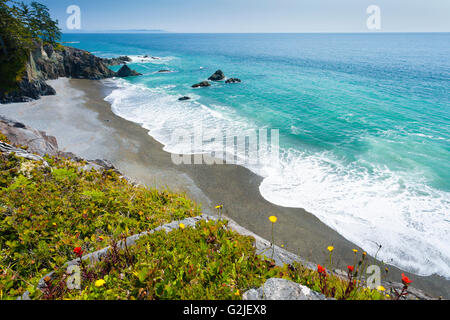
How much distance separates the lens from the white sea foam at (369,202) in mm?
9352

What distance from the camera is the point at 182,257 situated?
12.8 feet

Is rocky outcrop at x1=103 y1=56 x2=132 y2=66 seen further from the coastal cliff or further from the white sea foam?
the white sea foam

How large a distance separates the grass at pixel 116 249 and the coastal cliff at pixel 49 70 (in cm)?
3087

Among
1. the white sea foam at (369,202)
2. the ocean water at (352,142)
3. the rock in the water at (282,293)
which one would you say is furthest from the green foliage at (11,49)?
the rock in the water at (282,293)

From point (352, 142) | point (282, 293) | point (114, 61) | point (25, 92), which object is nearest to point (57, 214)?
point (282, 293)

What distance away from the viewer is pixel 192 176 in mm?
14211

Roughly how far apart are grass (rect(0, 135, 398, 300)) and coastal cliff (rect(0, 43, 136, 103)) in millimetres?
30866

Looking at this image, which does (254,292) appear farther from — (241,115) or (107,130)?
(241,115)

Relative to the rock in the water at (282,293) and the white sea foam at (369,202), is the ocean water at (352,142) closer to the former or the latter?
the white sea foam at (369,202)

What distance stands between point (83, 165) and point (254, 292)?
8773 millimetres

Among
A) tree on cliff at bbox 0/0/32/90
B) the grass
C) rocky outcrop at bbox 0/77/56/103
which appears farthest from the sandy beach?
the grass

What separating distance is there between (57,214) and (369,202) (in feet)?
47.6

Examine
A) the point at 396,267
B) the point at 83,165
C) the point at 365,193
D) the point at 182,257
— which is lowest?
the point at 396,267
